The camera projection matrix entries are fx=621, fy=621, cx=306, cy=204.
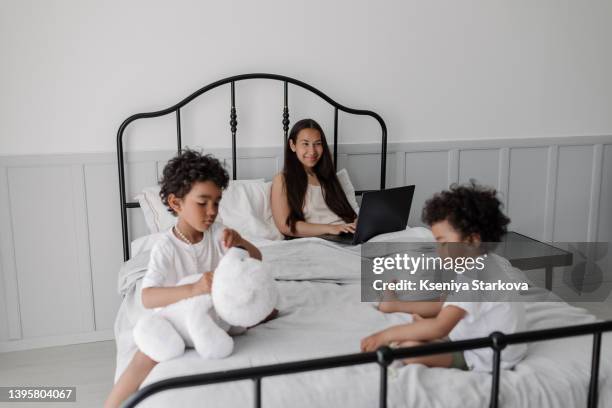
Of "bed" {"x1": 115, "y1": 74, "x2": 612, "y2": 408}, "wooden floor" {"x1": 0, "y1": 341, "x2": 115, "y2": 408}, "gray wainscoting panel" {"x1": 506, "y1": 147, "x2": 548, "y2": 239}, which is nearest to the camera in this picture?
"bed" {"x1": 115, "y1": 74, "x2": 612, "y2": 408}

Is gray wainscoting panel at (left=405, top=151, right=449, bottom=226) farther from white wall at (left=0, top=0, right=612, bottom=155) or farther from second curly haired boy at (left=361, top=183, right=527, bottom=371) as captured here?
second curly haired boy at (left=361, top=183, right=527, bottom=371)

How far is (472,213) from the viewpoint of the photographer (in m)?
1.45

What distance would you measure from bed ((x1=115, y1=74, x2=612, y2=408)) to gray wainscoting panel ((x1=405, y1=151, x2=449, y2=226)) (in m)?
1.33

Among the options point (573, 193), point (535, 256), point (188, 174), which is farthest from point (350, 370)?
point (573, 193)

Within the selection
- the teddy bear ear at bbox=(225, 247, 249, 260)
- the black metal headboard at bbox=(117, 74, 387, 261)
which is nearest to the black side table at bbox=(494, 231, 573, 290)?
the black metal headboard at bbox=(117, 74, 387, 261)

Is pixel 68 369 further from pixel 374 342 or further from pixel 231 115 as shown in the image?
pixel 374 342

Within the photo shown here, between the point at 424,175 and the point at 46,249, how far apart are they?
181cm

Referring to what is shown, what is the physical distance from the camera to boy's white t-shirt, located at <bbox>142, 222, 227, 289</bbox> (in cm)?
160

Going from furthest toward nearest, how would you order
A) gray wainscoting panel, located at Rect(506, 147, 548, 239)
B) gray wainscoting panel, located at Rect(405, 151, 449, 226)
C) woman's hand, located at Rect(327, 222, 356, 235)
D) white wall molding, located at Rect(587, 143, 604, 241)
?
white wall molding, located at Rect(587, 143, 604, 241) < gray wainscoting panel, located at Rect(506, 147, 548, 239) < gray wainscoting panel, located at Rect(405, 151, 449, 226) < woman's hand, located at Rect(327, 222, 356, 235)

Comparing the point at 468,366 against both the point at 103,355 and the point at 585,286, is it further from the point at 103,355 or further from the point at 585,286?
the point at 585,286

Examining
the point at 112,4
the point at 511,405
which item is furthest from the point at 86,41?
the point at 511,405

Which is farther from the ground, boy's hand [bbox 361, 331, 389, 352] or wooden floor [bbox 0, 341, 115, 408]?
boy's hand [bbox 361, 331, 389, 352]

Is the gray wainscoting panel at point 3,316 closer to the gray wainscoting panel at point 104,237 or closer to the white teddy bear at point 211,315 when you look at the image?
the gray wainscoting panel at point 104,237

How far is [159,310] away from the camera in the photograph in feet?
4.98
